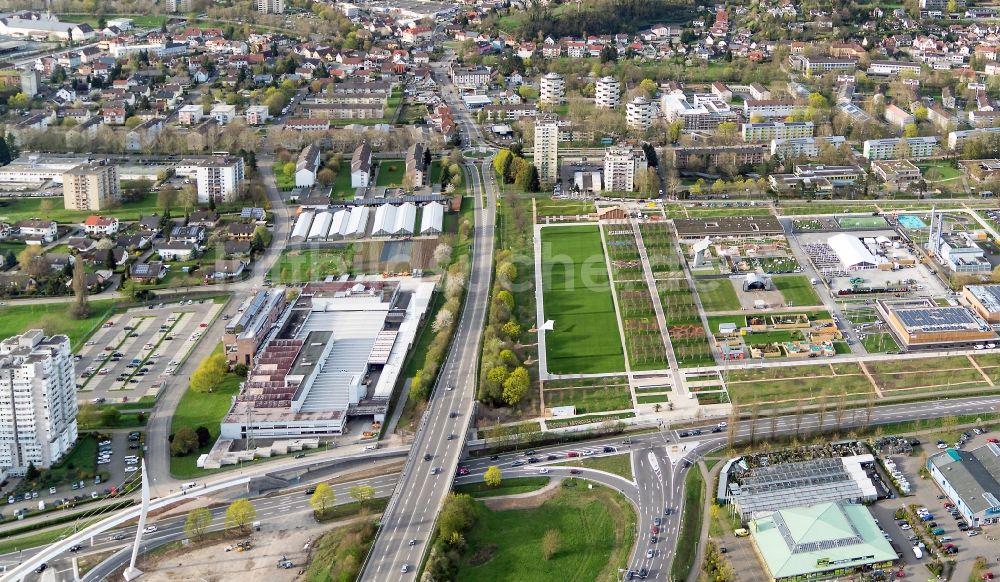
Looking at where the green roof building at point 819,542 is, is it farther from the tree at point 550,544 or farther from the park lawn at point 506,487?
the park lawn at point 506,487

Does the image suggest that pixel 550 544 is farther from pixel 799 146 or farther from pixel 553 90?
pixel 553 90

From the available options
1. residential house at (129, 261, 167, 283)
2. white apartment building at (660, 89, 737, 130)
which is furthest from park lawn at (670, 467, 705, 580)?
white apartment building at (660, 89, 737, 130)

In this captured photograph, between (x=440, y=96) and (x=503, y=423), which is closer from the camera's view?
(x=503, y=423)

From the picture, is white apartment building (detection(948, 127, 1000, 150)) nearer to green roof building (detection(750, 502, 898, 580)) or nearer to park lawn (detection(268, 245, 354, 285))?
park lawn (detection(268, 245, 354, 285))

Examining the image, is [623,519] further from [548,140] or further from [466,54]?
[466,54]

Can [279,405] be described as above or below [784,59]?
below

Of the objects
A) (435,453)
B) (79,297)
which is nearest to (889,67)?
(435,453)

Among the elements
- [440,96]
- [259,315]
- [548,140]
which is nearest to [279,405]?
[259,315]

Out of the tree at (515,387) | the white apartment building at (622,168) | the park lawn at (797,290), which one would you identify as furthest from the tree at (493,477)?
the white apartment building at (622,168)
